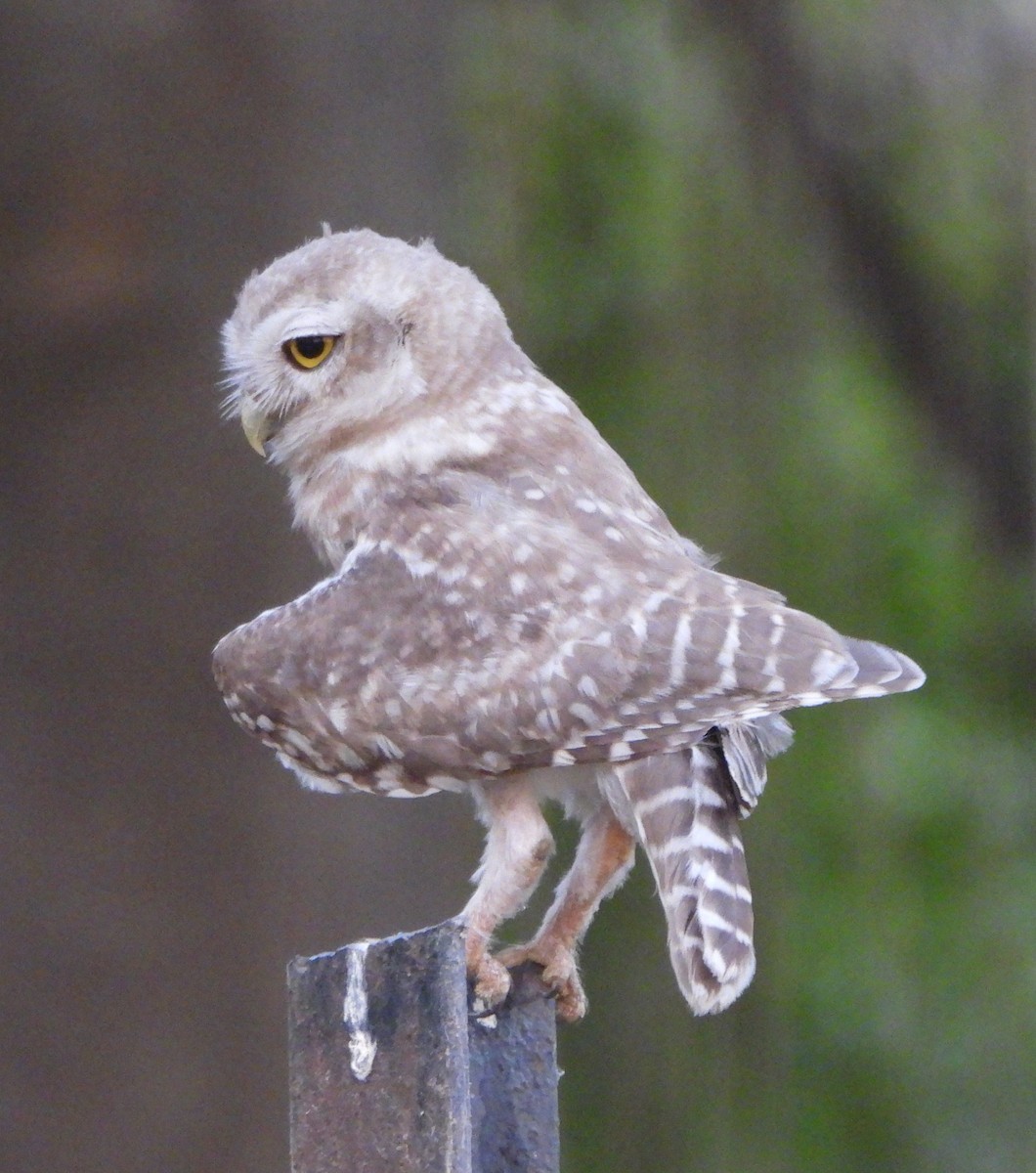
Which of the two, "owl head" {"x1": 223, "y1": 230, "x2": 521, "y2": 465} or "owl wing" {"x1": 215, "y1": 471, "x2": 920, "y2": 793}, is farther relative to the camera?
"owl head" {"x1": 223, "y1": 230, "x2": 521, "y2": 465}

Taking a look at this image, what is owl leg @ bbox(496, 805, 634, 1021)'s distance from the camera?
2490 mm

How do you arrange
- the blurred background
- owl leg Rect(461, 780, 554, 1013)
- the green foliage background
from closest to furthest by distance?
1. owl leg Rect(461, 780, 554, 1013)
2. the blurred background
3. the green foliage background

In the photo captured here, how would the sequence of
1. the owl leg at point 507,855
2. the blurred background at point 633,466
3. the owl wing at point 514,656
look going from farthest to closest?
the blurred background at point 633,466
the owl leg at point 507,855
the owl wing at point 514,656

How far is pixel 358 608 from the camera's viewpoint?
246 cm

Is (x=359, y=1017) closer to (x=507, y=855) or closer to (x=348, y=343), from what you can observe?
(x=507, y=855)

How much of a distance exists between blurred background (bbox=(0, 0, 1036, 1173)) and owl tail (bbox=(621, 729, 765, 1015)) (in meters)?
1.19

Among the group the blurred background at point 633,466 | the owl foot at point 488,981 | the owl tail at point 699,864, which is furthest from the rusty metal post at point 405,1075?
the blurred background at point 633,466

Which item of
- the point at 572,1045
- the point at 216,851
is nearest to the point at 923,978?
the point at 572,1045

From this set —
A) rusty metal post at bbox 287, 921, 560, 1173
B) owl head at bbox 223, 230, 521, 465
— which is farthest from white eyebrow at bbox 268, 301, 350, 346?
rusty metal post at bbox 287, 921, 560, 1173

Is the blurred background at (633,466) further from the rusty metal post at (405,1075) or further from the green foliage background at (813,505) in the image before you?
→ the rusty metal post at (405,1075)

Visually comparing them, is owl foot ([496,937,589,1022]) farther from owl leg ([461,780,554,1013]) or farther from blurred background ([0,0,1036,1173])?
blurred background ([0,0,1036,1173])

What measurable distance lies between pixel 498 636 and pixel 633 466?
2.31 meters

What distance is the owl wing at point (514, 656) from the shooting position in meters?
2.23

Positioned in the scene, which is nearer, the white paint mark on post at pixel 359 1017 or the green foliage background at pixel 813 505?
the white paint mark on post at pixel 359 1017
